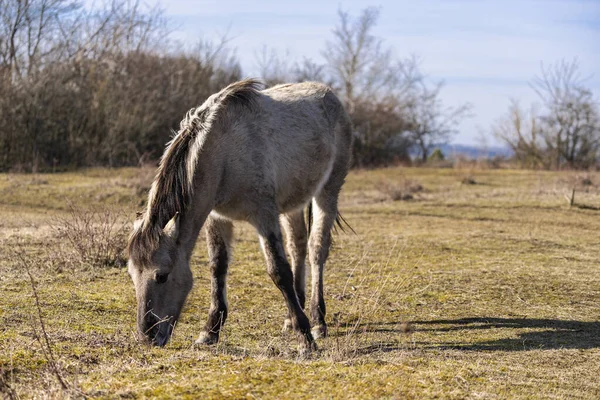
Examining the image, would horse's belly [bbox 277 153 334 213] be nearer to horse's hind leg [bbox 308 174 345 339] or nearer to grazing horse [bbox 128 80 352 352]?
grazing horse [bbox 128 80 352 352]

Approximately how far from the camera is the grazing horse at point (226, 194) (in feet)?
17.8

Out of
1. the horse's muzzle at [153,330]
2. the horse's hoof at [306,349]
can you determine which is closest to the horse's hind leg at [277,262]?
the horse's hoof at [306,349]

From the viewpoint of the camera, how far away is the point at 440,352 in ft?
19.7

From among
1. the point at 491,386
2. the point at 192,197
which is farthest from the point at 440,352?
the point at 192,197

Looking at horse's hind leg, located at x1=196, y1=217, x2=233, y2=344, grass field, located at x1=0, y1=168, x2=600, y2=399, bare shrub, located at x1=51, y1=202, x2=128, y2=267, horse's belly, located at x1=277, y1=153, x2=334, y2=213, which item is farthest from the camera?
bare shrub, located at x1=51, y1=202, x2=128, y2=267

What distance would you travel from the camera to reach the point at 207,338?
6141mm

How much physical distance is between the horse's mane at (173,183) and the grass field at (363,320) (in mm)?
813

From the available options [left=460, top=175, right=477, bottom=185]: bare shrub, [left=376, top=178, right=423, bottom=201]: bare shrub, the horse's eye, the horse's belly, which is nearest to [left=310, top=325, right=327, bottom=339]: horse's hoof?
the horse's belly

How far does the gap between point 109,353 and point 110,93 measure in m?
20.8

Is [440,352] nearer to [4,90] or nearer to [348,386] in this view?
[348,386]

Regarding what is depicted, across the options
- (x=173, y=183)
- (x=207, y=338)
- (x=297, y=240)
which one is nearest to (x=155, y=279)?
(x=173, y=183)

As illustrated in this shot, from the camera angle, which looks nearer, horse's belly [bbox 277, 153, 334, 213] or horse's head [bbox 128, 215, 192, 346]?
horse's head [bbox 128, 215, 192, 346]

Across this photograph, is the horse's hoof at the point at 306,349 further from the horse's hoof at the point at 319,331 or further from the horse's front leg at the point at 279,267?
the horse's hoof at the point at 319,331

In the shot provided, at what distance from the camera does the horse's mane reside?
5.41 m
